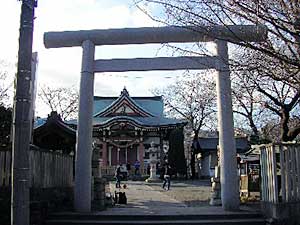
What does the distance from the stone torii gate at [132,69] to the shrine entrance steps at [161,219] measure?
90 centimetres

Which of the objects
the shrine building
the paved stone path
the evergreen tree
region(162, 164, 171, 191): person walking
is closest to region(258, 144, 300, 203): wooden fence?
the paved stone path

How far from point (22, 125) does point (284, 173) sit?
7.98 m

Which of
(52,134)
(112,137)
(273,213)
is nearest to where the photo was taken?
(273,213)

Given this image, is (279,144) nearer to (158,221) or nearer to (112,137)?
(158,221)

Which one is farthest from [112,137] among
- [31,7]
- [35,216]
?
[31,7]

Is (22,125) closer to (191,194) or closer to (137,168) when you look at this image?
(191,194)

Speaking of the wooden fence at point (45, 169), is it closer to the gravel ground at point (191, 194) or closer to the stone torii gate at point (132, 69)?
the stone torii gate at point (132, 69)

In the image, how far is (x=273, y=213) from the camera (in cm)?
1135

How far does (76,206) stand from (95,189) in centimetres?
206

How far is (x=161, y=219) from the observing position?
12.2 m

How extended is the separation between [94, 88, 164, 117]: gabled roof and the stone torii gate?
28.8 metres

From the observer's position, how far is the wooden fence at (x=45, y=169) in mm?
11727

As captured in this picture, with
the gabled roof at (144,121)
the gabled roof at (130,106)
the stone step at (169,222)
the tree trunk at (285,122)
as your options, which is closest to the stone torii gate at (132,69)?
the stone step at (169,222)

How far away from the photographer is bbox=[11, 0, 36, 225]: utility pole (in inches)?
205
